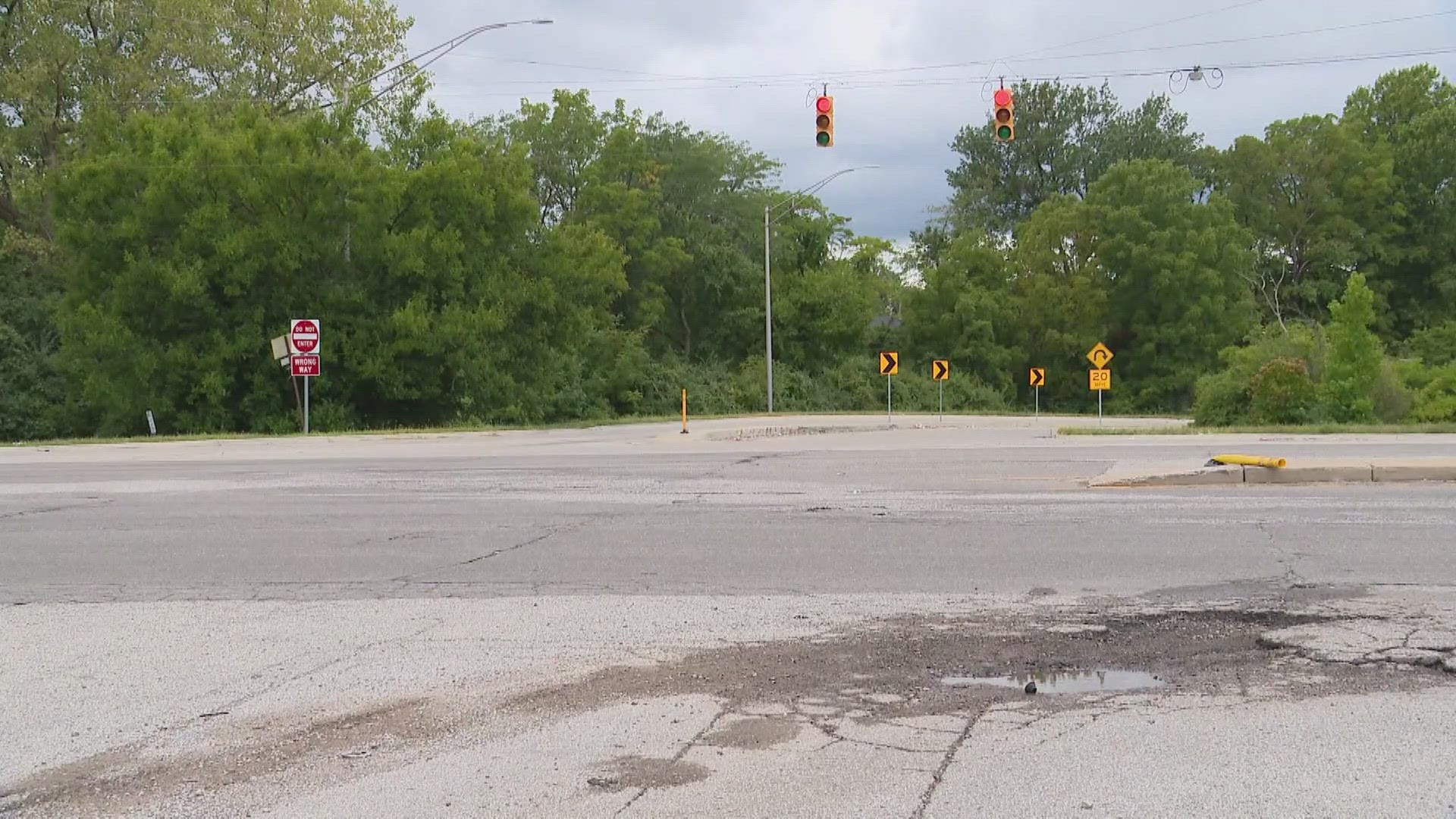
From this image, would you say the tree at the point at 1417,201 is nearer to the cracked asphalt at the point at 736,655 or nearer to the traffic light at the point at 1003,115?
the traffic light at the point at 1003,115

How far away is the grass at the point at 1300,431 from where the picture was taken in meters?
Result: 27.3

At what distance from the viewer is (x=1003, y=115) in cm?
2170

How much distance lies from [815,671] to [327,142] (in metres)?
40.2

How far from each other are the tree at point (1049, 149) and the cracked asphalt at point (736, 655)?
70646 mm

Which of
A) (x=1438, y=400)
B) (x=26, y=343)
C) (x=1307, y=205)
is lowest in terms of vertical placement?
(x=1438, y=400)

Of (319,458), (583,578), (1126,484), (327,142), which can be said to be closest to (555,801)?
(583,578)

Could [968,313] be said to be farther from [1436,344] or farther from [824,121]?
[824,121]

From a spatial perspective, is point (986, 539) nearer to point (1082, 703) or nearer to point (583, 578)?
point (583, 578)

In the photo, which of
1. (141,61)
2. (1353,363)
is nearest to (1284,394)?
(1353,363)

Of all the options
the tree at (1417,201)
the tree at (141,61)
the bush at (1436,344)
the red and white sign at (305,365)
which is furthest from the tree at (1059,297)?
the red and white sign at (305,365)

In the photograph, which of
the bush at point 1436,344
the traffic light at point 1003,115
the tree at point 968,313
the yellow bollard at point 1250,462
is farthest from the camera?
the tree at point 968,313

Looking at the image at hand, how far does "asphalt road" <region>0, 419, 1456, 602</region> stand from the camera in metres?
9.92

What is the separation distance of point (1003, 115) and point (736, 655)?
16336 mm

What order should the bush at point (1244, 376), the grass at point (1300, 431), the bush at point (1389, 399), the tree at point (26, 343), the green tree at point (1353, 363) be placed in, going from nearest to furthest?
1. the grass at point (1300, 431)
2. the green tree at point (1353, 363)
3. the bush at point (1389, 399)
4. the bush at point (1244, 376)
5. the tree at point (26, 343)
